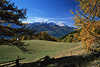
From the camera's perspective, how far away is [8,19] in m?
12.5

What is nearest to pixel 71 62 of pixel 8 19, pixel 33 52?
pixel 8 19

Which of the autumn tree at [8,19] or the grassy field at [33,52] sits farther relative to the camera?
the grassy field at [33,52]

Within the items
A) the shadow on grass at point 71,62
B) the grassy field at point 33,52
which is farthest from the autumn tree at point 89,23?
the grassy field at point 33,52

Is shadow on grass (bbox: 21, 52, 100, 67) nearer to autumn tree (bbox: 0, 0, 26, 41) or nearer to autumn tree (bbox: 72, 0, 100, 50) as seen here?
autumn tree (bbox: 72, 0, 100, 50)

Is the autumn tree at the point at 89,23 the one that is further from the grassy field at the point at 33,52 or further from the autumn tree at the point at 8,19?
the grassy field at the point at 33,52

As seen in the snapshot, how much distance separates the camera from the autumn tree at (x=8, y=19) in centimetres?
1196

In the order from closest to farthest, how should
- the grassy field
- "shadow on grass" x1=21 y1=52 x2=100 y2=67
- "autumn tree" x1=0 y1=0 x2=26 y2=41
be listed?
"shadow on grass" x1=21 y1=52 x2=100 y2=67 < "autumn tree" x1=0 y1=0 x2=26 y2=41 < the grassy field

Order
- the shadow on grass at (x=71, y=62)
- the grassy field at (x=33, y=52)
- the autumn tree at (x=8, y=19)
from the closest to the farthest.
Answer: the shadow on grass at (x=71, y=62) < the autumn tree at (x=8, y=19) < the grassy field at (x=33, y=52)

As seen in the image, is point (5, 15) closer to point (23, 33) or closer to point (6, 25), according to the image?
point (6, 25)

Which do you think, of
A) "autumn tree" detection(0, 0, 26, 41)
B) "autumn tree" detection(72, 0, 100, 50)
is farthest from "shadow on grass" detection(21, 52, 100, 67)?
"autumn tree" detection(0, 0, 26, 41)

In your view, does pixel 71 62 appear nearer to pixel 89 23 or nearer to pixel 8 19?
pixel 89 23

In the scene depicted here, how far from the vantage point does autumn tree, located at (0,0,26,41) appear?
12.0m

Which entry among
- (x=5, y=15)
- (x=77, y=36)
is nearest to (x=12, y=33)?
(x=5, y=15)

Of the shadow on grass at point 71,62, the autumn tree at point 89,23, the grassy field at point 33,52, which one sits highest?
the autumn tree at point 89,23
